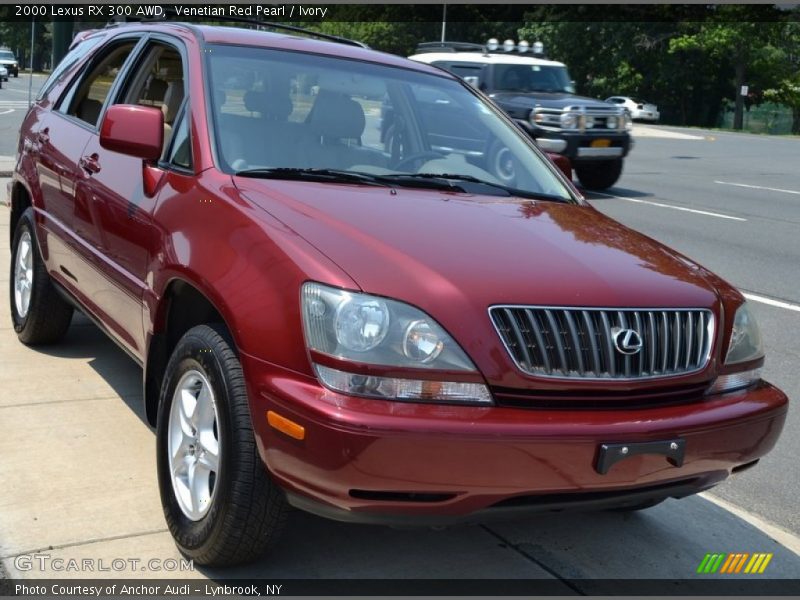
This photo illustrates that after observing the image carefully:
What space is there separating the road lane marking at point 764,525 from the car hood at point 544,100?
38.8ft

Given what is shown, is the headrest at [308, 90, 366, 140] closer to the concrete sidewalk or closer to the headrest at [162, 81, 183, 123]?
the headrest at [162, 81, 183, 123]

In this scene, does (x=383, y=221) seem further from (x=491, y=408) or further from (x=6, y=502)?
(x=6, y=502)

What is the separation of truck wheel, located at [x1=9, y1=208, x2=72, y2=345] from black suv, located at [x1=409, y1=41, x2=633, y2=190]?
1023cm

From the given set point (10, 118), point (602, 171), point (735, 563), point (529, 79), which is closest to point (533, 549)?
point (735, 563)

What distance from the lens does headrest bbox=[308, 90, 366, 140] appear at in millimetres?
4332

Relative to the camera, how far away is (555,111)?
1583 centimetres

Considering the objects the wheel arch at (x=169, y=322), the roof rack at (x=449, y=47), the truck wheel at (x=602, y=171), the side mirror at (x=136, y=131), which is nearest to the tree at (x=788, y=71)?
the roof rack at (x=449, y=47)

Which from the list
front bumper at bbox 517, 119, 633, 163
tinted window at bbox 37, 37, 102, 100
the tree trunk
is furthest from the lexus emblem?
the tree trunk

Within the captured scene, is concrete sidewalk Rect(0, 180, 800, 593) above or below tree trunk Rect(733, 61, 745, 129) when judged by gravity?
below

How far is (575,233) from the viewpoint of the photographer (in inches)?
152

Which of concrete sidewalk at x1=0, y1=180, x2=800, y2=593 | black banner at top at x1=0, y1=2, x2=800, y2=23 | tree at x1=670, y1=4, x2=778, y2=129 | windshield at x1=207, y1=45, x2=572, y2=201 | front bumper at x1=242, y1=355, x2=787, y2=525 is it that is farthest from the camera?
tree at x1=670, y1=4, x2=778, y2=129

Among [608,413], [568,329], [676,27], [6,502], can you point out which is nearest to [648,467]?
[608,413]

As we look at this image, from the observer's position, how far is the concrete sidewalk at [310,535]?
366 centimetres

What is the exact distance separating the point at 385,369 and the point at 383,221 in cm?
68
